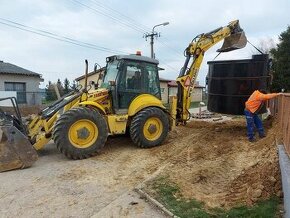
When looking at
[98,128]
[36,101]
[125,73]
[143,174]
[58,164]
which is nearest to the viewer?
[143,174]

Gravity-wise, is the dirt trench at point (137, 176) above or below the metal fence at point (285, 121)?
below

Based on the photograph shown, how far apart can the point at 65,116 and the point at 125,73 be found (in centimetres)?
215

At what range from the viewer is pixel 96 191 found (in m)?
6.54

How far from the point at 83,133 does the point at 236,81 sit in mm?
4904

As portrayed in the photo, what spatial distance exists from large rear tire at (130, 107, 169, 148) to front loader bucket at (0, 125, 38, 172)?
2790 mm

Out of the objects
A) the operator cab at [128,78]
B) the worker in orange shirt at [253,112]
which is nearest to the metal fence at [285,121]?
the worker in orange shirt at [253,112]

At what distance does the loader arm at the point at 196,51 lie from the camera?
452 inches

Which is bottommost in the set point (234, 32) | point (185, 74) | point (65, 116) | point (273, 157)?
point (273, 157)

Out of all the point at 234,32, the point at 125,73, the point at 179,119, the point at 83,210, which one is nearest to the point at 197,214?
the point at 83,210

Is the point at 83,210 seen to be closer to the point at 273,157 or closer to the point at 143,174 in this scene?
the point at 143,174

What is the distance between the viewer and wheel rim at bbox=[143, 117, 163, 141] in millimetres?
10047

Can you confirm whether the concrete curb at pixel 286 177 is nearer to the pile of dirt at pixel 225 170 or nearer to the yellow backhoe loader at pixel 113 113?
the pile of dirt at pixel 225 170

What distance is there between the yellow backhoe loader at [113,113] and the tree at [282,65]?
21.4m

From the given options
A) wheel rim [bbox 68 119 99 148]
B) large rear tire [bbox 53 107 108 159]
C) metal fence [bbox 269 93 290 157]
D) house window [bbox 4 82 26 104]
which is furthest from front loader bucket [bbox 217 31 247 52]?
house window [bbox 4 82 26 104]
